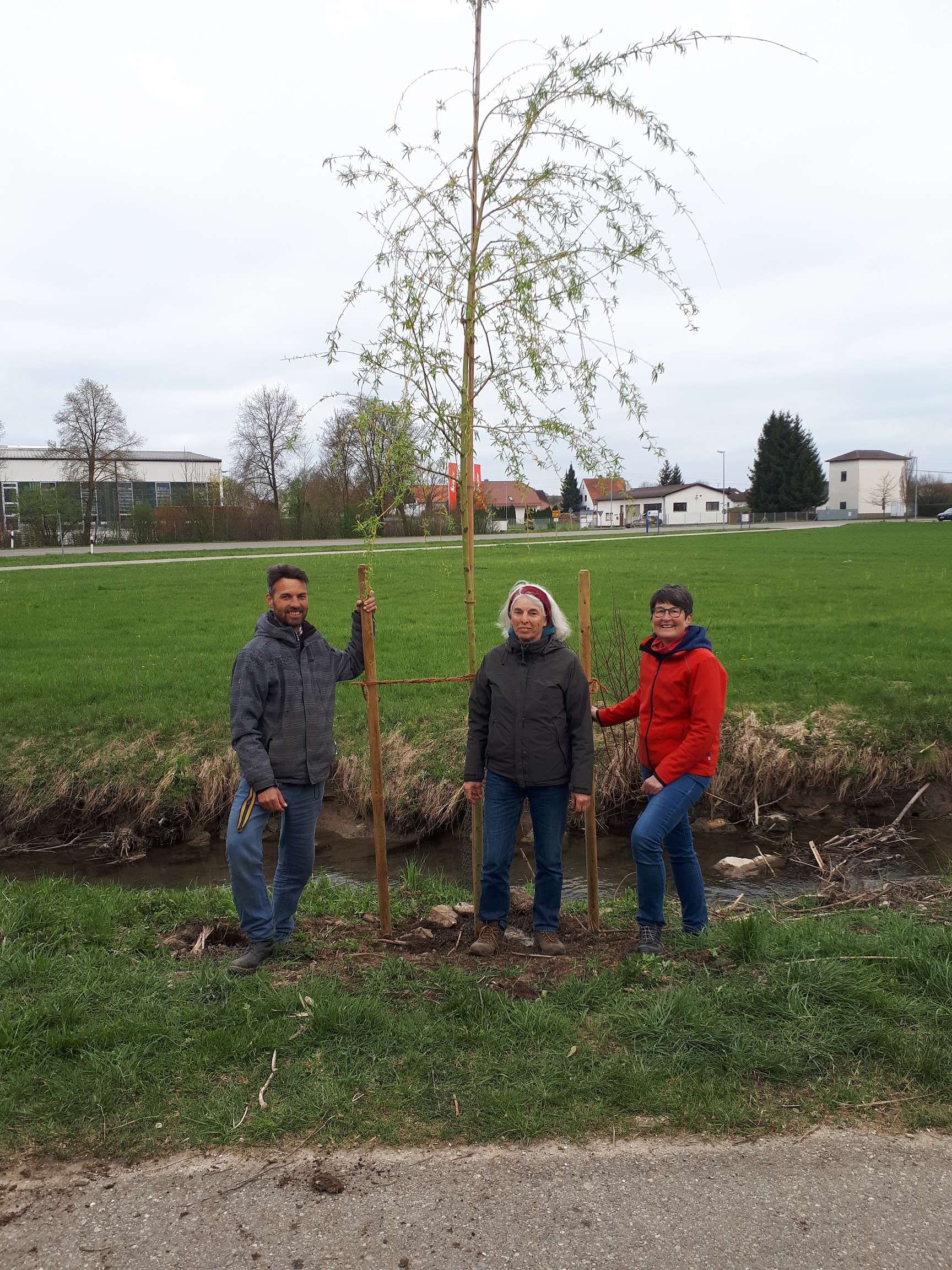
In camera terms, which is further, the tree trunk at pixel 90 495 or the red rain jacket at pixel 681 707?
the tree trunk at pixel 90 495

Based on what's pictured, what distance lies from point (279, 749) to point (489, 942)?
156 cm

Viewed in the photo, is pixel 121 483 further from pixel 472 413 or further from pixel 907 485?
pixel 907 485

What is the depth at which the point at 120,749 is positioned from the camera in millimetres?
9844

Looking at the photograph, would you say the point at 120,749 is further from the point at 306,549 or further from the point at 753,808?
the point at 306,549

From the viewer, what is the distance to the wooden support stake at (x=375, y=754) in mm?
4898

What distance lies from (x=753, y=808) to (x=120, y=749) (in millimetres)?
7002

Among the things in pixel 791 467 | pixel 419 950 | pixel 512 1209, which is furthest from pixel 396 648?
pixel 791 467

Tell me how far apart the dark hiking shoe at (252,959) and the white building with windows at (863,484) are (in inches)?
3885

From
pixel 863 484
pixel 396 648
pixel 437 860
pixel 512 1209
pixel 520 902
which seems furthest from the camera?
pixel 863 484

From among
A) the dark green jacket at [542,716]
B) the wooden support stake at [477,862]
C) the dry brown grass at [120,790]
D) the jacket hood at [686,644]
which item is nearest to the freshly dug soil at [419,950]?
the wooden support stake at [477,862]

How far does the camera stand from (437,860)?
329 inches

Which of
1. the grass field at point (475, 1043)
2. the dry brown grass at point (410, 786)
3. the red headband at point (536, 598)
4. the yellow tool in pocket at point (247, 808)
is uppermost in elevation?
the red headband at point (536, 598)

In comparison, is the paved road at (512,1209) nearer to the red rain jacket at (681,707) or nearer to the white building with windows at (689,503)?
the red rain jacket at (681,707)

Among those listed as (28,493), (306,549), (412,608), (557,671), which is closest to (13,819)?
(557,671)
